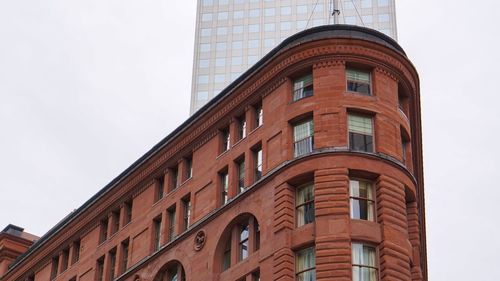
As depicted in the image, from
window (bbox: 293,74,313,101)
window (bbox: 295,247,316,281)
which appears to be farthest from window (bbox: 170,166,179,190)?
window (bbox: 295,247,316,281)

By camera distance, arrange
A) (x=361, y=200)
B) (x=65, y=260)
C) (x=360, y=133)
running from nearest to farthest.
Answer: (x=361, y=200), (x=360, y=133), (x=65, y=260)

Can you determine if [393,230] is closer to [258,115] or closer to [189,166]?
[258,115]

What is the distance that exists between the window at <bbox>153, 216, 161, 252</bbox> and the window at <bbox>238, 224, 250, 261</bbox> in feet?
32.5

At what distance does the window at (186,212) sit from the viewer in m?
65.9

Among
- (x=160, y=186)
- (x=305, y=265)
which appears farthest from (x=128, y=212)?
(x=305, y=265)

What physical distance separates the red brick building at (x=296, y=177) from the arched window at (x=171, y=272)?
0.10 meters

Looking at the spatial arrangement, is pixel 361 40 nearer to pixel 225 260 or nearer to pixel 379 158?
pixel 379 158

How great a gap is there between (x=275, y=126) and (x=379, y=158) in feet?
23.6

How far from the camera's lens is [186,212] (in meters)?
66.7

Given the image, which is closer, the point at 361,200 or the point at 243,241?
the point at 361,200

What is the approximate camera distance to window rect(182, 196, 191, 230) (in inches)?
2594

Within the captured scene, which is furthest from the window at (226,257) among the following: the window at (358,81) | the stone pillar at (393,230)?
the window at (358,81)

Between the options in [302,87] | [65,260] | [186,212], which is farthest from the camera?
[65,260]

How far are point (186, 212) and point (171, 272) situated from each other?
13.6ft
